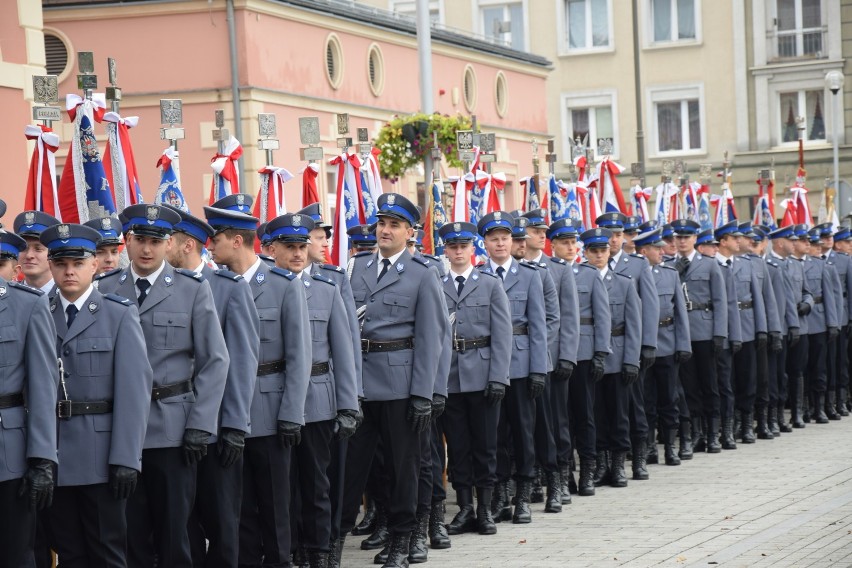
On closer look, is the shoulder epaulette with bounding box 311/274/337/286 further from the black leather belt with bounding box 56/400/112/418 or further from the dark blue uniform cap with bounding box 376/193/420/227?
the black leather belt with bounding box 56/400/112/418

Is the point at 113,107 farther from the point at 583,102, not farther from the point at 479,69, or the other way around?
the point at 583,102

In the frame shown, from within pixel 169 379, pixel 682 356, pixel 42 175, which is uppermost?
pixel 42 175

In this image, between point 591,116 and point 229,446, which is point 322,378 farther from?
point 591,116

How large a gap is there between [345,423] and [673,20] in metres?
35.5

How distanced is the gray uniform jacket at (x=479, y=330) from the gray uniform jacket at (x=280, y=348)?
93.5 inches

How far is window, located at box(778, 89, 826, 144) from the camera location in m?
41.5

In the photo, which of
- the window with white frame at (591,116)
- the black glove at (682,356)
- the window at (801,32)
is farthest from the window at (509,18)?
the black glove at (682,356)

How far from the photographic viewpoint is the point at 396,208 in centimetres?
949

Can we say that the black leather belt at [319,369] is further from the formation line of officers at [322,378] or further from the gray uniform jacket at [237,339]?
the gray uniform jacket at [237,339]

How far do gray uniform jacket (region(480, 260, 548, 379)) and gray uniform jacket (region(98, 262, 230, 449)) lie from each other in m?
3.91

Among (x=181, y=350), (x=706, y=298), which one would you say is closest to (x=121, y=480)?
(x=181, y=350)

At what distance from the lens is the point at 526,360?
11.2 metres

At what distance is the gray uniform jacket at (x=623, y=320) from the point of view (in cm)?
1287

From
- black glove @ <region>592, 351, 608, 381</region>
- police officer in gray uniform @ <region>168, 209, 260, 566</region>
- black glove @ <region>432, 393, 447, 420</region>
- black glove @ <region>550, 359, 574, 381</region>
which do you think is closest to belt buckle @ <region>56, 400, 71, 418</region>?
police officer in gray uniform @ <region>168, 209, 260, 566</region>
